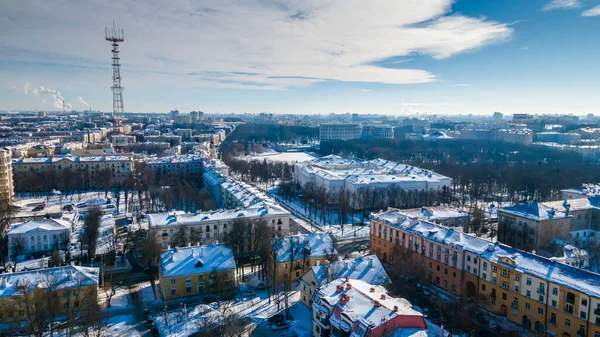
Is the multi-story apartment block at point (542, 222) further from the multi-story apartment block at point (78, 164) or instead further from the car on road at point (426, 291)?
the multi-story apartment block at point (78, 164)

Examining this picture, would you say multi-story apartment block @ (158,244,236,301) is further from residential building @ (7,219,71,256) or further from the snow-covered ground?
→ the snow-covered ground

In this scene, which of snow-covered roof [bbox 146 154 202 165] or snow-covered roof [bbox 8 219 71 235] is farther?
snow-covered roof [bbox 146 154 202 165]

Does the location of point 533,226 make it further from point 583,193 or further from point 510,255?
point 583,193

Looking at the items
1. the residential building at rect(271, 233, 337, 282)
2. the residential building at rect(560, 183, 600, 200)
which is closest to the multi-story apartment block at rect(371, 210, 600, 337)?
the residential building at rect(271, 233, 337, 282)

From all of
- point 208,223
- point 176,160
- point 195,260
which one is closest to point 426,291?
point 195,260

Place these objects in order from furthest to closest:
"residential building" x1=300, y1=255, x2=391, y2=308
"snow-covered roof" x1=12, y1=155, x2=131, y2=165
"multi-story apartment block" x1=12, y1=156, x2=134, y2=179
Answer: "snow-covered roof" x1=12, y1=155, x2=131, y2=165 → "multi-story apartment block" x1=12, y1=156, x2=134, y2=179 → "residential building" x1=300, y1=255, x2=391, y2=308

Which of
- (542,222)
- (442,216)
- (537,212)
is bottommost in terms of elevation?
(442,216)

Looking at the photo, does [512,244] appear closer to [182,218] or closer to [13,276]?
[182,218]
